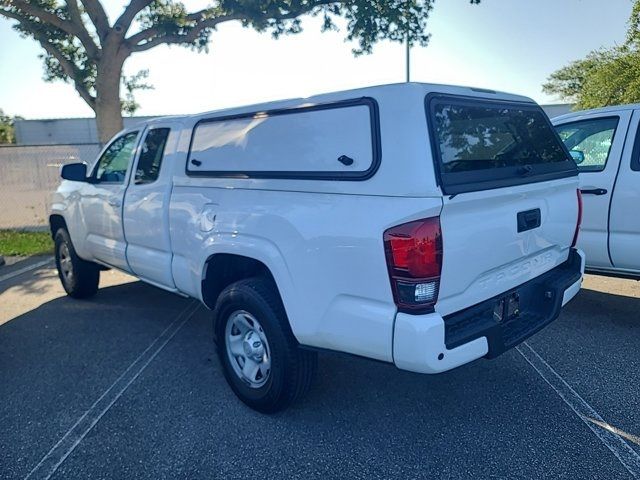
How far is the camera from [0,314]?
17.4 ft

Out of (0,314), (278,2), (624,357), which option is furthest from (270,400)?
(278,2)

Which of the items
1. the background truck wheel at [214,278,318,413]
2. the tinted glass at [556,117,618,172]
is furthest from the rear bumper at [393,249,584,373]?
the tinted glass at [556,117,618,172]

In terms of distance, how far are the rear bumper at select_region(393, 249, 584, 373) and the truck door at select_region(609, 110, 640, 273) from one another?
128 cm

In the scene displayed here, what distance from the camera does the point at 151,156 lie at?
13.9ft

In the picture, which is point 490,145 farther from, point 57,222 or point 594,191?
point 57,222

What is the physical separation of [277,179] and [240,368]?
132 centimetres

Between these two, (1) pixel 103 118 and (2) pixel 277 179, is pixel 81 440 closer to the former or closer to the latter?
(2) pixel 277 179

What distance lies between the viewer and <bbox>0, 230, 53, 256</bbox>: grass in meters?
8.74

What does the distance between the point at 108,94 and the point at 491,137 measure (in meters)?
11.3

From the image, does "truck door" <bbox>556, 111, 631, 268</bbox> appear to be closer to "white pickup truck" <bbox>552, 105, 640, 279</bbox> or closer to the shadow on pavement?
"white pickup truck" <bbox>552, 105, 640, 279</bbox>

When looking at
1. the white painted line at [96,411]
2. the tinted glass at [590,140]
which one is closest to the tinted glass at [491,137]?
the tinted glass at [590,140]

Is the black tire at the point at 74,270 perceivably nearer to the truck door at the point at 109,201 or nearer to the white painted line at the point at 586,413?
the truck door at the point at 109,201

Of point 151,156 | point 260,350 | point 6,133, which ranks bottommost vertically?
point 260,350

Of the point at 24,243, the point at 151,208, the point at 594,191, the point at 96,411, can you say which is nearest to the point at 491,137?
the point at 594,191
